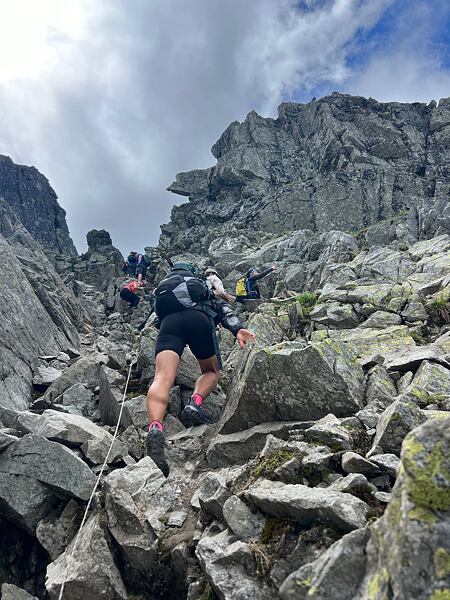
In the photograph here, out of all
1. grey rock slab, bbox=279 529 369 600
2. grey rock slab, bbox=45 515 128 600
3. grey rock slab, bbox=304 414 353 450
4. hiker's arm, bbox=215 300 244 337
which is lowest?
grey rock slab, bbox=45 515 128 600

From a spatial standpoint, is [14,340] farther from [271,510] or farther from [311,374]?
[271,510]

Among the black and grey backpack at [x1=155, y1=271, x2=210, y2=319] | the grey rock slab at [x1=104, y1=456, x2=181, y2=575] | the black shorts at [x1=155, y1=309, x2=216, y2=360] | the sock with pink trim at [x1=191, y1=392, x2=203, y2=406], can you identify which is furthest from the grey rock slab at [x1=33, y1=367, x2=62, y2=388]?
the grey rock slab at [x1=104, y1=456, x2=181, y2=575]

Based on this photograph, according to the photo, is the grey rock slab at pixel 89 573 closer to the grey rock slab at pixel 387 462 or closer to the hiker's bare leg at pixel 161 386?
the hiker's bare leg at pixel 161 386

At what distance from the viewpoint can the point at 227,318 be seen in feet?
34.1

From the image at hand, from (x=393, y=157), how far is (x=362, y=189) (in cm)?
1369

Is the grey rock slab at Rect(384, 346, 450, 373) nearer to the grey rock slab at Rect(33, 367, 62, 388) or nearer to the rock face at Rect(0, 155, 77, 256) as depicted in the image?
the grey rock slab at Rect(33, 367, 62, 388)

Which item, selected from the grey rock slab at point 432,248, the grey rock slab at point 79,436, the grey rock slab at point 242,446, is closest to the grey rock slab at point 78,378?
the grey rock slab at point 79,436

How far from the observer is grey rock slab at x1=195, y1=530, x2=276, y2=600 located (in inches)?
155

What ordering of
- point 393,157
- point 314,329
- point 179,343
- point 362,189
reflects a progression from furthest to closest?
point 393,157 → point 362,189 → point 314,329 → point 179,343

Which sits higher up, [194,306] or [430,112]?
[430,112]

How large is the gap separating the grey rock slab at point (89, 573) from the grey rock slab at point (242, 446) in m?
2.80

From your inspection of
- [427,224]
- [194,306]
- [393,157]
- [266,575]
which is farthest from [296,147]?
[266,575]

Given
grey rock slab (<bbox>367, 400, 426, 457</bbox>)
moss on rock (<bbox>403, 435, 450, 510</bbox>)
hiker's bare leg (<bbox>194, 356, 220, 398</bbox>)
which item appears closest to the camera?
moss on rock (<bbox>403, 435, 450, 510</bbox>)

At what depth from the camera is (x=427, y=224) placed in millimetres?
47594
